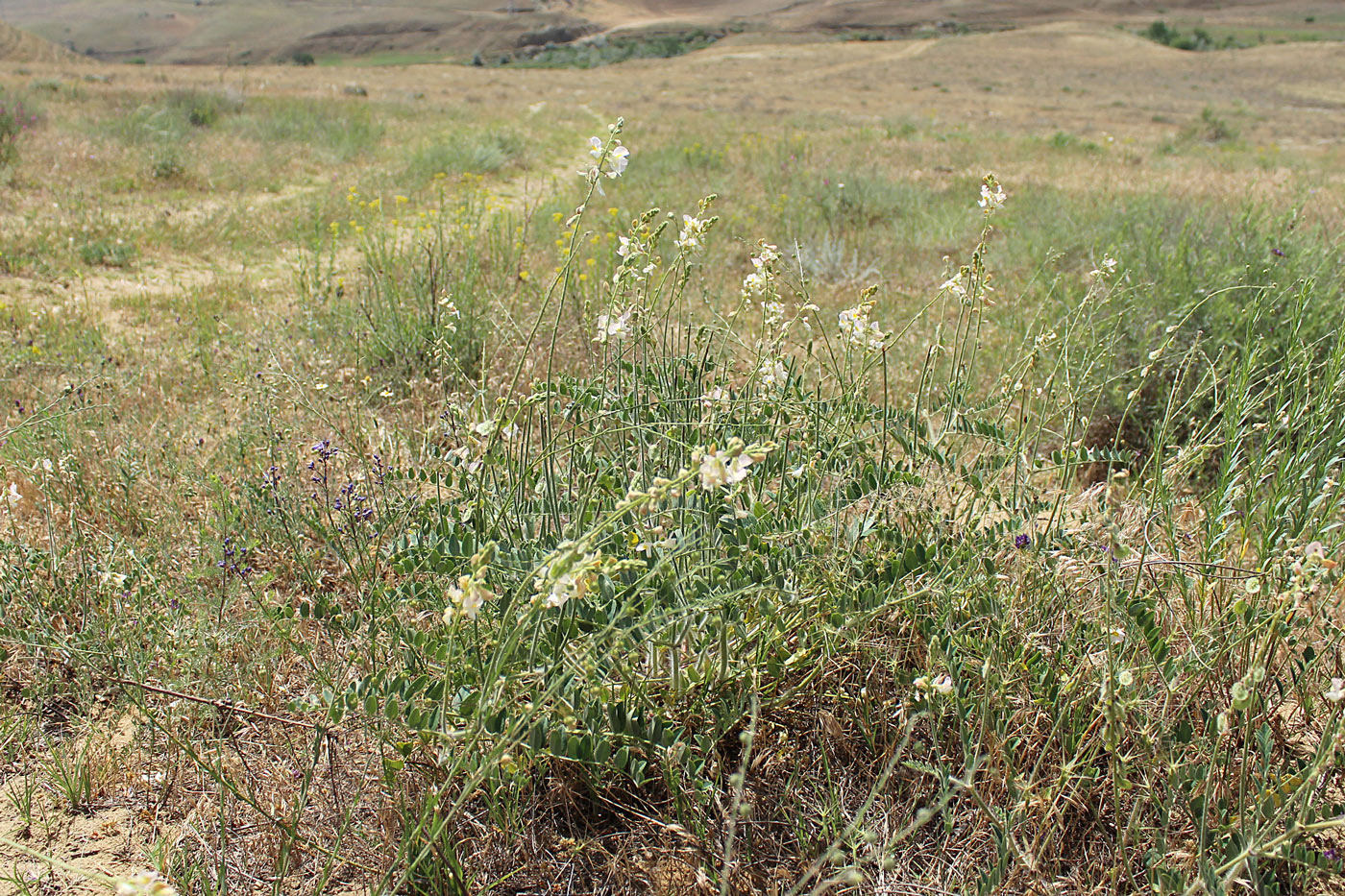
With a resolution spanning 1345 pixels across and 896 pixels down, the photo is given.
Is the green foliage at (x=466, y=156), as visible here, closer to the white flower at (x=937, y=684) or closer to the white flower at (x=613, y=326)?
the white flower at (x=613, y=326)

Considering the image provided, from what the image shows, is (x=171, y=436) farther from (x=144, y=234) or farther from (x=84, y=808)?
(x=144, y=234)

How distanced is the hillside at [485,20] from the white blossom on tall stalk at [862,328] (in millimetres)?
64914

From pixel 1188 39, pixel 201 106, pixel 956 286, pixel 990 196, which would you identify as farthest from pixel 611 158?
pixel 1188 39

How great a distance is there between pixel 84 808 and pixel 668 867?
4.21ft

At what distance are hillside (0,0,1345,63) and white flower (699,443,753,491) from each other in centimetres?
6575

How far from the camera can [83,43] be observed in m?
93.1

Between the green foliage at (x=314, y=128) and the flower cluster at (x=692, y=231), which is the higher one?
the green foliage at (x=314, y=128)

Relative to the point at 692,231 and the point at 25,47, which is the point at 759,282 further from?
the point at 25,47

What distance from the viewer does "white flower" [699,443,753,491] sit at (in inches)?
45.1

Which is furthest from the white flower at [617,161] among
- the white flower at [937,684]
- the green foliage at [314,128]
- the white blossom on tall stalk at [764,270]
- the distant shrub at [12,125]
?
the green foliage at [314,128]

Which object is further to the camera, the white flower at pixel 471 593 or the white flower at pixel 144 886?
the white flower at pixel 471 593

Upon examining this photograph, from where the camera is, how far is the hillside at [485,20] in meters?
65.2

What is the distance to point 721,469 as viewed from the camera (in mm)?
1174

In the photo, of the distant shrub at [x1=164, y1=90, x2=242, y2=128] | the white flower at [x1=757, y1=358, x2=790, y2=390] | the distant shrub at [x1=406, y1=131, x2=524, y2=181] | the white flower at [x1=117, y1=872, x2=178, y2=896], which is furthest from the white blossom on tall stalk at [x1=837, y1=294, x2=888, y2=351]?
the distant shrub at [x1=164, y1=90, x2=242, y2=128]
